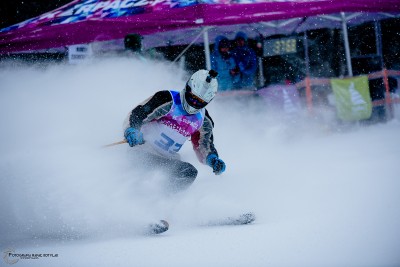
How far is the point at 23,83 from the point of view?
189 inches

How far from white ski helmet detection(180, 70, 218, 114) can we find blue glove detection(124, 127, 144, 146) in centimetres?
55

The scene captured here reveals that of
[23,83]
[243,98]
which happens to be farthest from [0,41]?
[243,98]

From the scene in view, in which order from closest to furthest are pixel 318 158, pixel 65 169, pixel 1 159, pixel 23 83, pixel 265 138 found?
1. pixel 65 169
2. pixel 1 159
3. pixel 23 83
4. pixel 318 158
5. pixel 265 138

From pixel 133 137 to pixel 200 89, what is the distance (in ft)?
2.39

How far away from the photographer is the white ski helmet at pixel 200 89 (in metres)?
3.05

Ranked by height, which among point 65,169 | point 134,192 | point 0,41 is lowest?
point 134,192

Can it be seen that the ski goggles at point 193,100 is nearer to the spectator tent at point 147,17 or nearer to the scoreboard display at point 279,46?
the spectator tent at point 147,17

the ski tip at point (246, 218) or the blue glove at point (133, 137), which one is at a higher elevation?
the blue glove at point (133, 137)

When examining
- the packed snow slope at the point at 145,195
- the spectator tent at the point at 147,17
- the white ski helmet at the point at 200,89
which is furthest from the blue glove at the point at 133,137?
the spectator tent at the point at 147,17

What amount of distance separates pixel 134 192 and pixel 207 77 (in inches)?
49.2

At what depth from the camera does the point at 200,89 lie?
10.0ft

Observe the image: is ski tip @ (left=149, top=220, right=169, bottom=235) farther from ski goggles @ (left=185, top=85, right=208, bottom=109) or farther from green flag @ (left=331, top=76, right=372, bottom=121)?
green flag @ (left=331, top=76, right=372, bottom=121)

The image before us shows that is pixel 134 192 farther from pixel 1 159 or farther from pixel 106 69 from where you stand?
pixel 106 69

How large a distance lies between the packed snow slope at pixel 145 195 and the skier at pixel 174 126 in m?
0.18
